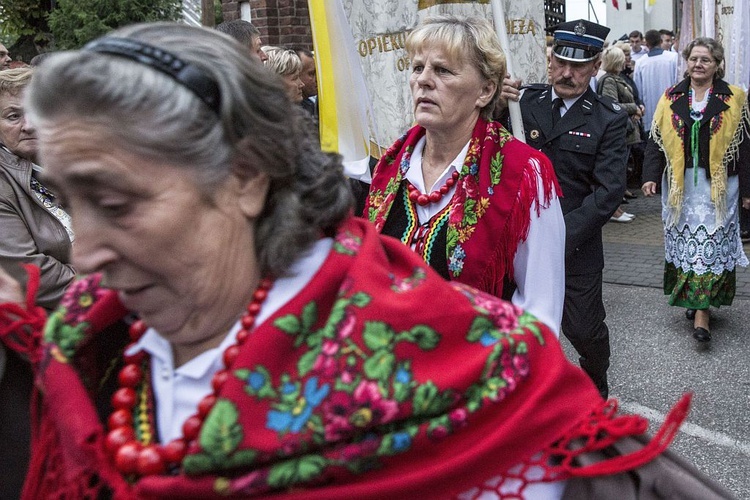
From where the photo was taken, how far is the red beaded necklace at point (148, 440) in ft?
4.15

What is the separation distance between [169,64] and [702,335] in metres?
4.96

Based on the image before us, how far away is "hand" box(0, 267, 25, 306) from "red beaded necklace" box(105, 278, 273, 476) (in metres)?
0.38

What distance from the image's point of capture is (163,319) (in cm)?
129

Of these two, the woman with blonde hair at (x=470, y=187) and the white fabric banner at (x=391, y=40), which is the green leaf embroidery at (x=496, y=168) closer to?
the woman with blonde hair at (x=470, y=187)

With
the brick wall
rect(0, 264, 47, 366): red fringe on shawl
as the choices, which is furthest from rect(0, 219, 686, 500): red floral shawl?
the brick wall

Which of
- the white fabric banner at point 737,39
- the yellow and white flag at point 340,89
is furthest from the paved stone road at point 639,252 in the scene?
the yellow and white flag at point 340,89

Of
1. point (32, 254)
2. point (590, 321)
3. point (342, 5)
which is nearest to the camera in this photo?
point (32, 254)

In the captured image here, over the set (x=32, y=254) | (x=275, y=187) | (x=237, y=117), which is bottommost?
(x=32, y=254)

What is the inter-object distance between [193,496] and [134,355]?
35 cm

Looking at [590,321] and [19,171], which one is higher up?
[19,171]

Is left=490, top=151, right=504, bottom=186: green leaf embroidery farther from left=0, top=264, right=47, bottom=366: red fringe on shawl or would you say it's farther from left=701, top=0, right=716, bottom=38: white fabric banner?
left=701, top=0, right=716, bottom=38: white fabric banner

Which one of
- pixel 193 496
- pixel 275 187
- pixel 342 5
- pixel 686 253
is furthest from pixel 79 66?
pixel 686 253

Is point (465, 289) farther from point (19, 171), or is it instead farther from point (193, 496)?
point (19, 171)

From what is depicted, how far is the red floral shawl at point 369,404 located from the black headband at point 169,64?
33 centimetres
